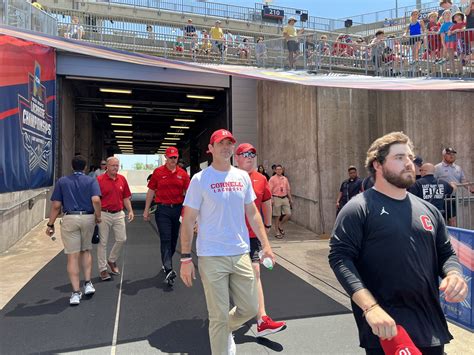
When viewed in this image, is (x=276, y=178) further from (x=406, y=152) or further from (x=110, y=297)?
(x=406, y=152)

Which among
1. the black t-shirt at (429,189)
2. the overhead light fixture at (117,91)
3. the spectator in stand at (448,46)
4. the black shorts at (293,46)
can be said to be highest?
the black shorts at (293,46)

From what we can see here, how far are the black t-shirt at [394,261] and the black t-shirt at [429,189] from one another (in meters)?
4.00

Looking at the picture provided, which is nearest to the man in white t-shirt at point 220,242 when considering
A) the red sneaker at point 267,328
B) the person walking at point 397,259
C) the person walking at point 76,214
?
the red sneaker at point 267,328

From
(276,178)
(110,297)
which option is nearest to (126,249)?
(110,297)

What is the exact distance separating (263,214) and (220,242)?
1.46 metres

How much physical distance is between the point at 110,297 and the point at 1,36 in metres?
5.72

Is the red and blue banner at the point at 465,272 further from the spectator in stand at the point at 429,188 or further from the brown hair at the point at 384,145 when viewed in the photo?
the brown hair at the point at 384,145

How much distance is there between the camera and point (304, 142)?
1117 cm

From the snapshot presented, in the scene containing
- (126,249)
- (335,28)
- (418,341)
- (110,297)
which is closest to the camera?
(418,341)

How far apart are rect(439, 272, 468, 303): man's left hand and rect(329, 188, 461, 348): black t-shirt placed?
0.07 metres

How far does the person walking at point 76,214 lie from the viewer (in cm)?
490

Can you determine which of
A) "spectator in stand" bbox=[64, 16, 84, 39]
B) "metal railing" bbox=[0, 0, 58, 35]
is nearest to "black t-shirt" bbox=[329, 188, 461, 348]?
"metal railing" bbox=[0, 0, 58, 35]

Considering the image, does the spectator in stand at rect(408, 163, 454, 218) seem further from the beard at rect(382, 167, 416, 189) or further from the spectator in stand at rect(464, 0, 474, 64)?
the spectator in stand at rect(464, 0, 474, 64)

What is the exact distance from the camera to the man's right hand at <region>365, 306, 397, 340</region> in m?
1.68
